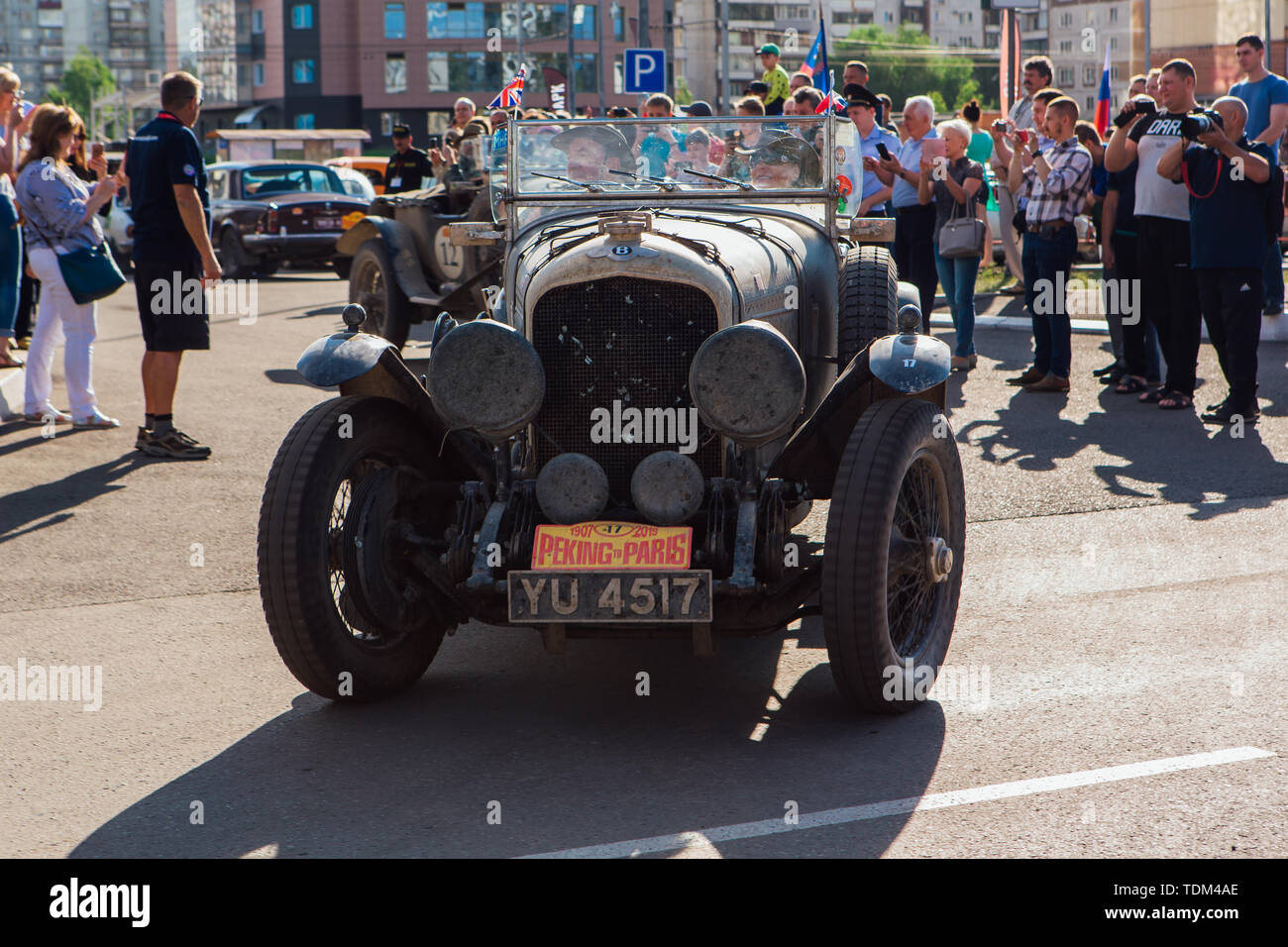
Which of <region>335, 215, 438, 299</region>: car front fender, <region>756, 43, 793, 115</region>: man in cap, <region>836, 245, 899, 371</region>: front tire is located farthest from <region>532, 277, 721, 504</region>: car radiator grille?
<region>756, 43, 793, 115</region>: man in cap

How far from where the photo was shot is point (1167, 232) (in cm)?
980

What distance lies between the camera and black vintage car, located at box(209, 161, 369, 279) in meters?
21.3

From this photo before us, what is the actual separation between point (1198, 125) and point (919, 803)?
20.7 feet

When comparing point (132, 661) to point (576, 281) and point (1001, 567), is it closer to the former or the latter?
point (576, 281)

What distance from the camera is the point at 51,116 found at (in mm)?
9656

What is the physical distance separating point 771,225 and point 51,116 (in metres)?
5.88

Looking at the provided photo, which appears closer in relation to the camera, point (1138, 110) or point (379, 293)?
point (1138, 110)

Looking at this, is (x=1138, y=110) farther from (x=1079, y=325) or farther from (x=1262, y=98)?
(x=1079, y=325)

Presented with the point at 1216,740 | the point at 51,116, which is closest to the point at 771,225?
the point at 1216,740

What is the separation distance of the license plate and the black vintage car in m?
17.3

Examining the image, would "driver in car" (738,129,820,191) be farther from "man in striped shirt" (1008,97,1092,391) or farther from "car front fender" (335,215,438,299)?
"car front fender" (335,215,438,299)

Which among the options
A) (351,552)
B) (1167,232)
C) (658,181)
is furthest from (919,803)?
(1167,232)

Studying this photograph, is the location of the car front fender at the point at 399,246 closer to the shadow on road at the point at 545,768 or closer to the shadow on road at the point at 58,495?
the shadow on road at the point at 58,495
